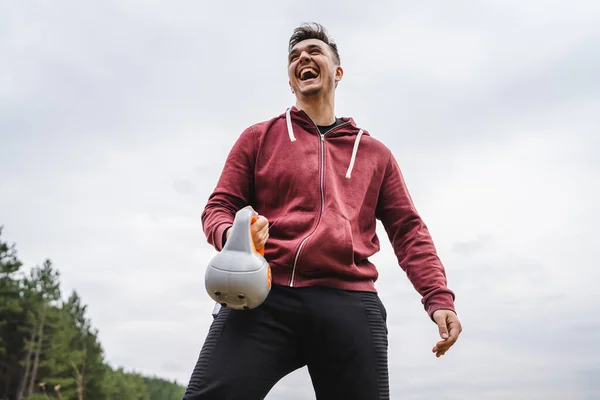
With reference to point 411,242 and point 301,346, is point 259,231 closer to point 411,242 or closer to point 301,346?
point 301,346

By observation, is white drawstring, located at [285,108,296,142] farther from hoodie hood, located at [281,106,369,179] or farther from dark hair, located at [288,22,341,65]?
dark hair, located at [288,22,341,65]

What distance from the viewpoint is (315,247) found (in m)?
2.68

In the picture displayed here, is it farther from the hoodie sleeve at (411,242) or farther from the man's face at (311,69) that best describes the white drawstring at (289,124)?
the hoodie sleeve at (411,242)

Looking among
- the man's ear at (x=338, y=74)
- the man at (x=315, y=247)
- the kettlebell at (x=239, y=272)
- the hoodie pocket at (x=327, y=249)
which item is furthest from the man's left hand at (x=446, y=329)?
the man's ear at (x=338, y=74)

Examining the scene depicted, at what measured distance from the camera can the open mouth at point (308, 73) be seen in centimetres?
333

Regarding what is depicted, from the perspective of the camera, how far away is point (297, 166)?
9.68ft

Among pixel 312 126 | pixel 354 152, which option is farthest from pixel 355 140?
pixel 312 126

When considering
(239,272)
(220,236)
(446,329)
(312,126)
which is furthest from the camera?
(312,126)

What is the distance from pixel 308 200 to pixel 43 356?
44024mm

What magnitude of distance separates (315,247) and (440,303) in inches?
27.8

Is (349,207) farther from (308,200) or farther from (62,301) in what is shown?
(62,301)

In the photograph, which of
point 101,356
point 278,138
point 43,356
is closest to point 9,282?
point 43,356

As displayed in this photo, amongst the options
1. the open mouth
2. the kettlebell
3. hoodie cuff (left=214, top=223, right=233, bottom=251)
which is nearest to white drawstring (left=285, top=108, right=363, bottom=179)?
the open mouth

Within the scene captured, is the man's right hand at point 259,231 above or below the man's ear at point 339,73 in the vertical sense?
below
